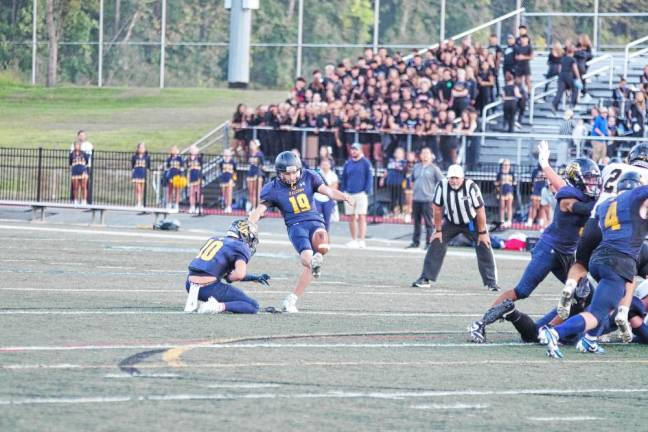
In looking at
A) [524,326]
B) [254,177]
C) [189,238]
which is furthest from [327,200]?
[524,326]

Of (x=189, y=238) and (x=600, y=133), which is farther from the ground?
(x=600, y=133)

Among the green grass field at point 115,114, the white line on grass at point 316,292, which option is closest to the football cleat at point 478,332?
the white line on grass at point 316,292

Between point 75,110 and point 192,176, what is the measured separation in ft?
54.9

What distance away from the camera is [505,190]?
28.0 metres

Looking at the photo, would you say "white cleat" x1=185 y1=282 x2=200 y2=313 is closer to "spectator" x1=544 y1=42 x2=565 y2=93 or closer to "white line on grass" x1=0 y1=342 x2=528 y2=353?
"white line on grass" x1=0 y1=342 x2=528 y2=353

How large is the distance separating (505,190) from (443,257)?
10285 millimetres

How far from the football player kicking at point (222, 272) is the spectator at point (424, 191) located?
36.7 ft

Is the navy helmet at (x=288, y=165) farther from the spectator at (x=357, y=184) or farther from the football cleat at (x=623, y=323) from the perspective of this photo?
the spectator at (x=357, y=184)

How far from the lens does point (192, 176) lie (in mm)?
30547

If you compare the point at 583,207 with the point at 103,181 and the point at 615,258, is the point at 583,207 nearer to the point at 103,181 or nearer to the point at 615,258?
the point at 615,258

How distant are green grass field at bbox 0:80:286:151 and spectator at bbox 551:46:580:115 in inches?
522

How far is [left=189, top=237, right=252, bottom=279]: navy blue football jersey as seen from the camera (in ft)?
42.6

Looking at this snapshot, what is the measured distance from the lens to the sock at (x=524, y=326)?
455 inches

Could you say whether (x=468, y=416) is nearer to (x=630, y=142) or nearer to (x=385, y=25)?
(x=630, y=142)
